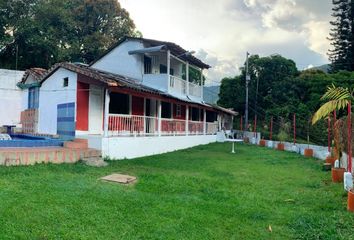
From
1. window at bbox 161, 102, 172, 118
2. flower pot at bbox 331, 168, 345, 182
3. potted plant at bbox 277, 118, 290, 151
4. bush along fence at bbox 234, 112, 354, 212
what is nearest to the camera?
bush along fence at bbox 234, 112, 354, 212

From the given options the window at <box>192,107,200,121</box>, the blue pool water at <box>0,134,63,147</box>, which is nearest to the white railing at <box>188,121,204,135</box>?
the window at <box>192,107,200,121</box>

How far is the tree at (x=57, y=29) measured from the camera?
28906mm

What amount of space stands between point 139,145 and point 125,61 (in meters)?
6.79

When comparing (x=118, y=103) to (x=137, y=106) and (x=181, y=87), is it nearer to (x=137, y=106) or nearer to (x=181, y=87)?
(x=137, y=106)

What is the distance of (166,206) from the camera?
21.4 ft

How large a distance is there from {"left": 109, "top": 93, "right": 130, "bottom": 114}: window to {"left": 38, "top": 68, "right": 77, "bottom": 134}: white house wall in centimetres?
217

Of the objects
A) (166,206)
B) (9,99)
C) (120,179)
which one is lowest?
(166,206)

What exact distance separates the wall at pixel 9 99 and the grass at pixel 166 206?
42.6 feet

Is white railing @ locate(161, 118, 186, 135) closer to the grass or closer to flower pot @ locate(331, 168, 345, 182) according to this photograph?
the grass

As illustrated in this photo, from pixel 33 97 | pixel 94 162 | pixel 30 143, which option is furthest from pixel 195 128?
pixel 30 143

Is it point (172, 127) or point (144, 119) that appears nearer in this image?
point (144, 119)

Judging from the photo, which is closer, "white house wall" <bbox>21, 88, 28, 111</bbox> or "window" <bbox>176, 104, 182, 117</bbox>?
"white house wall" <bbox>21, 88, 28, 111</bbox>

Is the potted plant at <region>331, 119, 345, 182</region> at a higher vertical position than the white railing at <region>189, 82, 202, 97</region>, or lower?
lower

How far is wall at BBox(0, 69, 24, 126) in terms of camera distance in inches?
832
